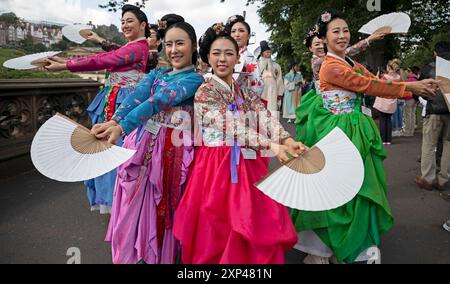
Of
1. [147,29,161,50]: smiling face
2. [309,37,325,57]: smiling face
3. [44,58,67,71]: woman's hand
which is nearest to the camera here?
[44,58,67,71]: woman's hand

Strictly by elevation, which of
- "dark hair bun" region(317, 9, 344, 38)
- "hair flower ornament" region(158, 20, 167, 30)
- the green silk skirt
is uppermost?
"dark hair bun" region(317, 9, 344, 38)

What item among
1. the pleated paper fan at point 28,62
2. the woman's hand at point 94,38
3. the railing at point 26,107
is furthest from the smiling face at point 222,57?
the railing at point 26,107

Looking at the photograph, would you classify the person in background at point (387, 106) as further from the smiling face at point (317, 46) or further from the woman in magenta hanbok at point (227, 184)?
the woman in magenta hanbok at point (227, 184)

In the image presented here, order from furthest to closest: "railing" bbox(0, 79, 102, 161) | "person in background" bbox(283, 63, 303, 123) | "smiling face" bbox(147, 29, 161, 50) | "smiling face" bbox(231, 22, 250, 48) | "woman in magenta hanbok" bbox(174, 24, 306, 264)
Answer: "person in background" bbox(283, 63, 303, 123) → "railing" bbox(0, 79, 102, 161) → "smiling face" bbox(147, 29, 161, 50) → "smiling face" bbox(231, 22, 250, 48) → "woman in magenta hanbok" bbox(174, 24, 306, 264)

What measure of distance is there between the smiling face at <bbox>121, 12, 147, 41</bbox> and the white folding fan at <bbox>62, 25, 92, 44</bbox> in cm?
72

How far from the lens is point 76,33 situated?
377 centimetres

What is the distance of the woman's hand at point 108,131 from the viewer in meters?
1.98

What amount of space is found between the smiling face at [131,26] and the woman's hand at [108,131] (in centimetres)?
148

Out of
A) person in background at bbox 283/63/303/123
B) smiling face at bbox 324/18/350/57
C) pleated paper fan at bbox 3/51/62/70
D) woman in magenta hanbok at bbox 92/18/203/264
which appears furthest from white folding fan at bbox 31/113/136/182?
person in background at bbox 283/63/303/123

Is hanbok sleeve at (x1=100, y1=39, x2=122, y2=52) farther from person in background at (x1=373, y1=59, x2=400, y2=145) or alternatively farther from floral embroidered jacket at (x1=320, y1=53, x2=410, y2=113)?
person in background at (x1=373, y1=59, x2=400, y2=145)

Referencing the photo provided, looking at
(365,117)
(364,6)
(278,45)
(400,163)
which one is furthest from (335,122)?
(278,45)

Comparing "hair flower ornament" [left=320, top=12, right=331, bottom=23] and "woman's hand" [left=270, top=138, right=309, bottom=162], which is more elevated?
"hair flower ornament" [left=320, top=12, right=331, bottom=23]

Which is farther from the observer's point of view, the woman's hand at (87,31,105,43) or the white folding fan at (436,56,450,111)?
the woman's hand at (87,31,105,43)

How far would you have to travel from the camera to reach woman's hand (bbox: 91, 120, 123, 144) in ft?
6.50
